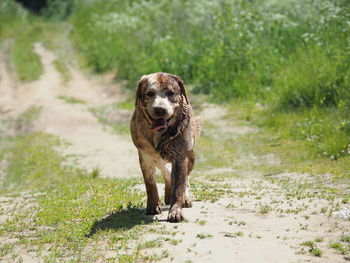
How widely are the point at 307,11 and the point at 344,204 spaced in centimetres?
1035

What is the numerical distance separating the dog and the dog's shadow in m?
0.19

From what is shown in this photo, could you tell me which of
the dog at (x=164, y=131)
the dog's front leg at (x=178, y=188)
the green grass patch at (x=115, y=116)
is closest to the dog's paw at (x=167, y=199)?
the dog at (x=164, y=131)

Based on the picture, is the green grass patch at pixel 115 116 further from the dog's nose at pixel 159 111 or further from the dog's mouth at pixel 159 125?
the dog's nose at pixel 159 111

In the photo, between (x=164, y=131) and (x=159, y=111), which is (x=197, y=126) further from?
(x=159, y=111)

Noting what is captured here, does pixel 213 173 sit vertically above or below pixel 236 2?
below

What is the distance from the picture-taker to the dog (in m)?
5.70

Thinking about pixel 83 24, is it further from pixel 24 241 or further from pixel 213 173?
pixel 24 241

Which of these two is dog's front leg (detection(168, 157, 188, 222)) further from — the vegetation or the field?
the vegetation

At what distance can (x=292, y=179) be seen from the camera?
876cm

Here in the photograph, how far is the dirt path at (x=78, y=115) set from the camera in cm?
1189

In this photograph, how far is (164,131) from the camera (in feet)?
19.4

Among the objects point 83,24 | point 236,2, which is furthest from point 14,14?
point 236,2

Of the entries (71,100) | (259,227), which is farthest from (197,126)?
(71,100)

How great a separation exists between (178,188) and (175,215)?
12.4 inches
